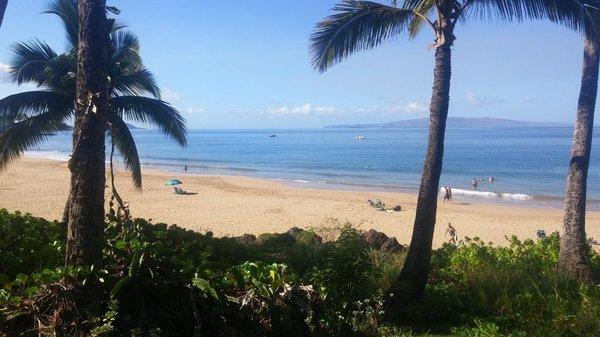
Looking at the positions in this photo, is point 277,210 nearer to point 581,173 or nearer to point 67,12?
point 67,12

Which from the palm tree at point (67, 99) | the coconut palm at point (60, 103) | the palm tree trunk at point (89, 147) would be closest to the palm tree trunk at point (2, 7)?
the palm tree trunk at point (89, 147)

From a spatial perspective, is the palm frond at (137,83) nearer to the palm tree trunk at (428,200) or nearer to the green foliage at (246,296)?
the green foliage at (246,296)

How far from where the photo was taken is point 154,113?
38.1 ft

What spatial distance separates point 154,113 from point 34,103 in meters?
2.40

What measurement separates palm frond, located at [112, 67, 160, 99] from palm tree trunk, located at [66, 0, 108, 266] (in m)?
8.37

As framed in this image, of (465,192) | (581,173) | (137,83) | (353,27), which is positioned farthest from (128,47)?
(465,192)

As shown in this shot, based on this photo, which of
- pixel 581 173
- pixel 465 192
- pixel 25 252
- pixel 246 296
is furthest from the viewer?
pixel 465 192

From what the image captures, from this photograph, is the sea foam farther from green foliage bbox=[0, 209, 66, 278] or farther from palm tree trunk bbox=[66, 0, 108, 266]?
palm tree trunk bbox=[66, 0, 108, 266]

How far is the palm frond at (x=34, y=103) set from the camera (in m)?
10.4

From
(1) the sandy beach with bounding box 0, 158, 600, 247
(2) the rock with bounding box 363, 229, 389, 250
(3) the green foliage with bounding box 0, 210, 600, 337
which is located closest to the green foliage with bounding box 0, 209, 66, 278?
(3) the green foliage with bounding box 0, 210, 600, 337

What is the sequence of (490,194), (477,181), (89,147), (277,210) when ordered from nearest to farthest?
(89,147) < (277,210) < (490,194) < (477,181)

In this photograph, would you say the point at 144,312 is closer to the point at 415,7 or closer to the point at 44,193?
the point at 415,7

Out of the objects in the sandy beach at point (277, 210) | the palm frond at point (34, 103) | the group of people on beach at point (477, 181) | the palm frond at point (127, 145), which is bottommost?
the sandy beach at point (277, 210)

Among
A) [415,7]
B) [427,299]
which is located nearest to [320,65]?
[415,7]
